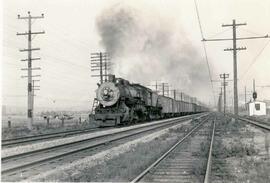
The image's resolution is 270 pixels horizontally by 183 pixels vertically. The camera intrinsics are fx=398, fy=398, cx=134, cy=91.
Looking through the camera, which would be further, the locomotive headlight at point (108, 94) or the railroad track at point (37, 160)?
the locomotive headlight at point (108, 94)

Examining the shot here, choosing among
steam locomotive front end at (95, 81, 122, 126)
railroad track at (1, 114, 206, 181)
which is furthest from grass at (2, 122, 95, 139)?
railroad track at (1, 114, 206, 181)

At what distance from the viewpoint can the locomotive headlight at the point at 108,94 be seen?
27828mm

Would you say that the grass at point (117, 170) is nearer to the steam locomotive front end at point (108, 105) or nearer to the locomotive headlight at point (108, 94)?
the steam locomotive front end at point (108, 105)

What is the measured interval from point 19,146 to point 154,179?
9105 mm

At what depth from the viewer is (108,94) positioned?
28.1 metres

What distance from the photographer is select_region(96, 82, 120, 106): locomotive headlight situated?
2783 centimetres

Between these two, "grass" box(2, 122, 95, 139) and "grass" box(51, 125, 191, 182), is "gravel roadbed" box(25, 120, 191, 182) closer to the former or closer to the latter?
"grass" box(51, 125, 191, 182)

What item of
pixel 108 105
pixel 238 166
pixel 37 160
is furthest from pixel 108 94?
pixel 238 166

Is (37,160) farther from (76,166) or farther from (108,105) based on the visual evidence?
(108,105)

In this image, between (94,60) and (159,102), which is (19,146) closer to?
(159,102)

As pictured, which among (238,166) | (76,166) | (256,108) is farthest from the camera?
(256,108)

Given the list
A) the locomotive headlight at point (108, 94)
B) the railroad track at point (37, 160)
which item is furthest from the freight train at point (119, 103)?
the railroad track at point (37, 160)

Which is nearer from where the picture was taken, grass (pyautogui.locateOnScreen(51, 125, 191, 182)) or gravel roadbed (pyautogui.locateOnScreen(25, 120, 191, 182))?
grass (pyautogui.locateOnScreen(51, 125, 191, 182))

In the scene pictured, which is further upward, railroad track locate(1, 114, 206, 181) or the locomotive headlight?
the locomotive headlight
